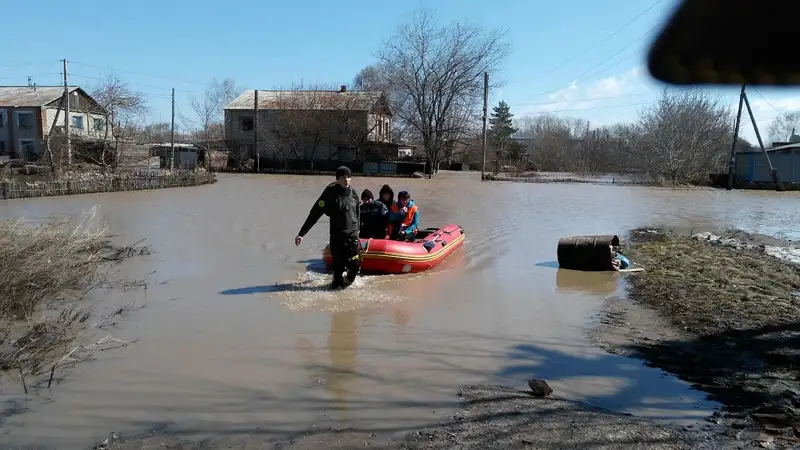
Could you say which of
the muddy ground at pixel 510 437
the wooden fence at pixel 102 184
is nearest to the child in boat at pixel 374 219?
the muddy ground at pixel 510 437

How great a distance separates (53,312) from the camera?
758 cm

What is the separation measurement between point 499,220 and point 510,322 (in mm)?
12751

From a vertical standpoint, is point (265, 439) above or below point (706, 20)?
below

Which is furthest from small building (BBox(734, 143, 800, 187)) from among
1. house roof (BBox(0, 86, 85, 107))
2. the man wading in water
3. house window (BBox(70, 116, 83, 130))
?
house roof (BBox(0, 86, 85, 107))

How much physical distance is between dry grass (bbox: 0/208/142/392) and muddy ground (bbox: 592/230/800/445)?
5.69 metres

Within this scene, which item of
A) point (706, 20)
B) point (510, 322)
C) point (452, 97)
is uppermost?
point (452, 97)

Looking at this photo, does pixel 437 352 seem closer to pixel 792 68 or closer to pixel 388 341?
pixel 388 341

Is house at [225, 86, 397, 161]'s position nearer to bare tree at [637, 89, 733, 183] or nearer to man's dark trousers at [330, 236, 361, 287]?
bare tree at [637, 89, 733, 183]

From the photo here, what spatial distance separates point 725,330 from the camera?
682 cm

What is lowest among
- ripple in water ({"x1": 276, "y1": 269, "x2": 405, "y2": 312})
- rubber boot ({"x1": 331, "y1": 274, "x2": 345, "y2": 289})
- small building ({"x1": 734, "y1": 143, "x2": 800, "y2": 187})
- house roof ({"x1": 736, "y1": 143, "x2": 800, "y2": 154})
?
ripple in water ({"x1": 276, "y1": 269, "x2": 405, "y2": 312})

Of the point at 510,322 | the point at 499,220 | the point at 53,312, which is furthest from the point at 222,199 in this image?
the point at 510,322

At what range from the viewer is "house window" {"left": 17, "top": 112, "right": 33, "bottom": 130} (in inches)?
1923

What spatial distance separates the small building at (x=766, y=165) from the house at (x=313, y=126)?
27.1 meters

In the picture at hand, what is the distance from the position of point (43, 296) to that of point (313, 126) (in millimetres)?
47510
